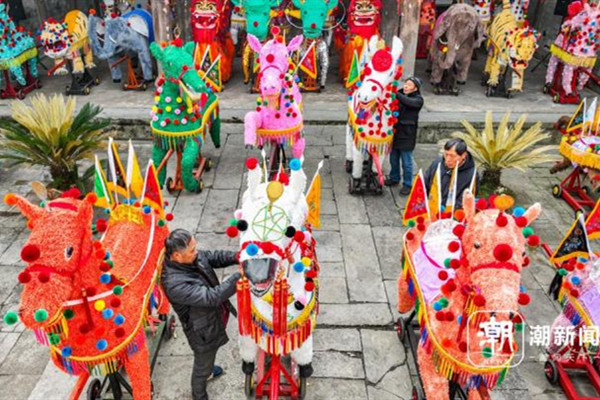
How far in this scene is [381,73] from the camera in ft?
16.8

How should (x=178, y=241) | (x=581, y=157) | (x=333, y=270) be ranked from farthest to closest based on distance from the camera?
1. (x=581, y=157)
2. (x=333, y=270)
3. (x=178, y=241)

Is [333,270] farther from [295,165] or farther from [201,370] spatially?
[295,165]

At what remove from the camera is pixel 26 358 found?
383 cm

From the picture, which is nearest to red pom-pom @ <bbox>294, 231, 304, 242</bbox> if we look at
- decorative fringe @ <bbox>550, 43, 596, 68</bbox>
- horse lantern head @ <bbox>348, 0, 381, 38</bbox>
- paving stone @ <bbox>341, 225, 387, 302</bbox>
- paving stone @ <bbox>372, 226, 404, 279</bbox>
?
paving stone @ <bbox>341, 225, 387, 302</bbox>

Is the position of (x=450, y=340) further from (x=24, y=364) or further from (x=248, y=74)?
(x=248, y=74)

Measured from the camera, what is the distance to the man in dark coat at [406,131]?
17.9ft

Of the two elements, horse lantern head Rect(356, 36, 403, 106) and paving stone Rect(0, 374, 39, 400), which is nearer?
paving stone Rect(0, 374, 39, 400)

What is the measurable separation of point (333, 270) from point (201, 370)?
1.92 meters

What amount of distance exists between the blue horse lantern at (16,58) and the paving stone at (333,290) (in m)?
6.67

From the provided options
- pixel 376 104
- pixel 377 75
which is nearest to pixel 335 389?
pixel 376 104

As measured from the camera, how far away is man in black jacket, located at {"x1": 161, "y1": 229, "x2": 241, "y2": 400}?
2.85 m

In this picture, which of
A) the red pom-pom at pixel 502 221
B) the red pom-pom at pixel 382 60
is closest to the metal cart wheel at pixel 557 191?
the red pom-pom at pixel 382 60

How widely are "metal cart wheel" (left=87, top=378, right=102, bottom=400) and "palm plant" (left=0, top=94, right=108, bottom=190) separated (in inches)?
112

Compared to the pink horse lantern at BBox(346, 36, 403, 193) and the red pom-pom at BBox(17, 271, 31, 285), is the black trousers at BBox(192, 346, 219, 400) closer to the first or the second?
the red pom-pom at BBox(17, 271, 31, 285)
